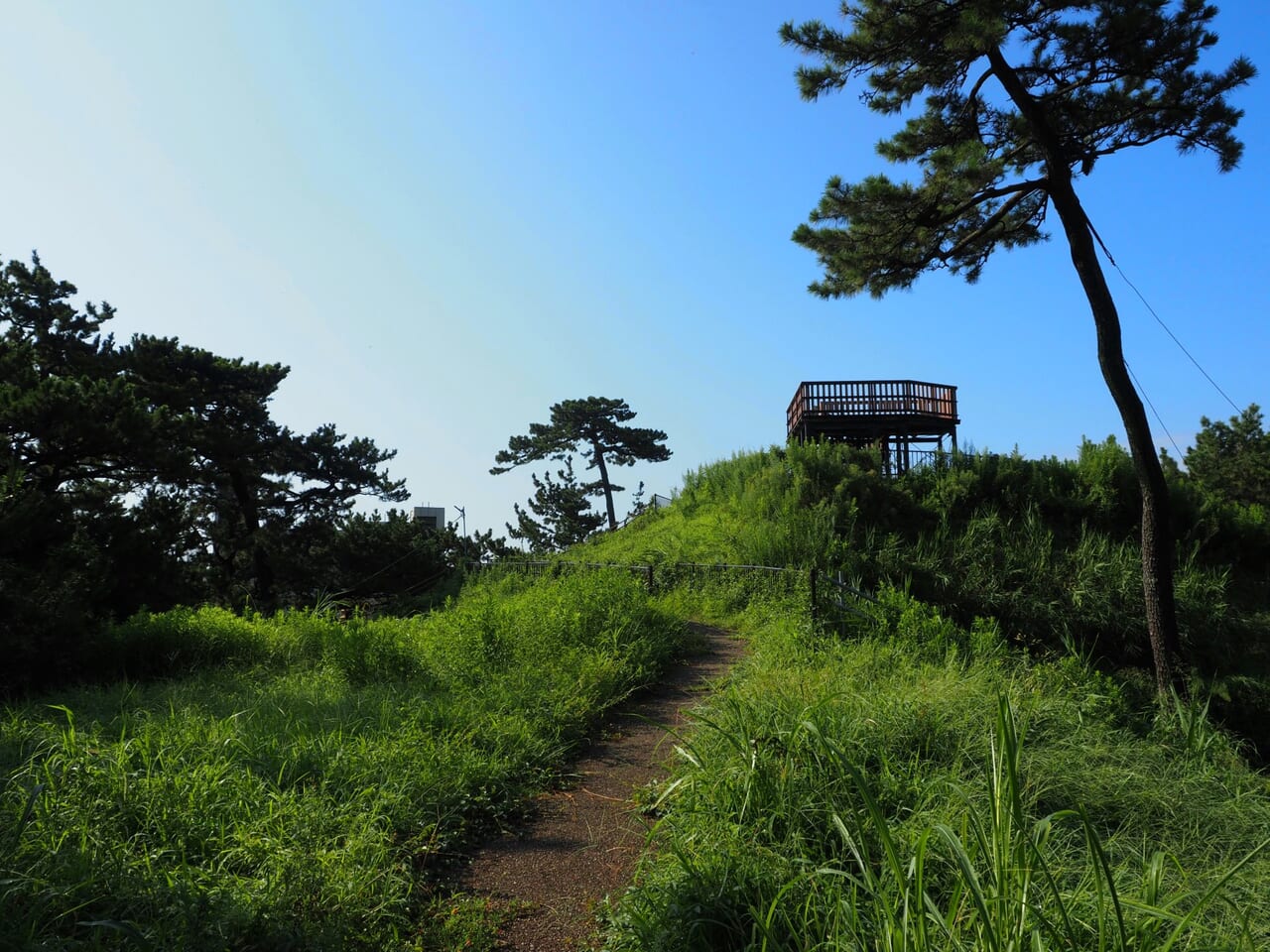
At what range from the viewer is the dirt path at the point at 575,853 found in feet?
9.47

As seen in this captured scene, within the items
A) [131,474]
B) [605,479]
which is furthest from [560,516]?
[131,474]

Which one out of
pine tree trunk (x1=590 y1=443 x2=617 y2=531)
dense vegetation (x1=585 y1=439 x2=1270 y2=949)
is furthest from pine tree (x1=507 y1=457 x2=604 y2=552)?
dense vegetation (x1=585 y1=439 x2=1270 y2=949)

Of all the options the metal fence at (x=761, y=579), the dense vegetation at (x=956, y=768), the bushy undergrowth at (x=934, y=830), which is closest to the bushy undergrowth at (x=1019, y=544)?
the dense vegetation at (x=956, y=768)

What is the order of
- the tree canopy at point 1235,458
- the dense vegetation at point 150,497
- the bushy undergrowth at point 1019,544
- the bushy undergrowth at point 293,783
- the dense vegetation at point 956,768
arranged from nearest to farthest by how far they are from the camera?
the dense vegetation at point 956,768
the bushy undergrowth at point 293,783
the dense vegetation at point 150,497
the bushy undergrowth at point 1019,544
the tree canopy at point 1235,458

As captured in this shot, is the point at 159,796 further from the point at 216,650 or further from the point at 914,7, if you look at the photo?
the point at 914,7

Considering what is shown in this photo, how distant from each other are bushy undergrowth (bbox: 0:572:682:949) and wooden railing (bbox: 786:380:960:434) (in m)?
11.6

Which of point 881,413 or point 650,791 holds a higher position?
point 881,413

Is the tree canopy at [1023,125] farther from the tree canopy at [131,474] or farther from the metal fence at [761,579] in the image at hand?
the tree canopy at [131,474]

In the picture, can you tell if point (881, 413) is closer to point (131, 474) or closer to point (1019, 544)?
point (1019, 544)

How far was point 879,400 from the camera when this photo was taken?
1738 centimetres

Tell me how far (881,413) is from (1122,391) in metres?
8.72

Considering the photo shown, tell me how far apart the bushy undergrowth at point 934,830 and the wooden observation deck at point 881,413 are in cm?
1264

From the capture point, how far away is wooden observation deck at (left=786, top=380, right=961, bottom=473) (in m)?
17.3

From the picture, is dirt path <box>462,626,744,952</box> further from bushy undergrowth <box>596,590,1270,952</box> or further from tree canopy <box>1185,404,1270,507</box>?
tree canopy <box>1185,404,1270,507</box>
